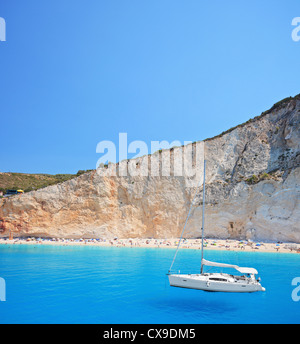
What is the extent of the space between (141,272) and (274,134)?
123 ft

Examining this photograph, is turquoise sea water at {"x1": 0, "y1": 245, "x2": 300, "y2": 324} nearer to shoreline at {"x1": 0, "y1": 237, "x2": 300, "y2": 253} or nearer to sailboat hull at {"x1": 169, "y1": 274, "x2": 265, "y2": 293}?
sailboat hull at {"x1": 169, "y1": 274, "x2": 265, "y2": 293}

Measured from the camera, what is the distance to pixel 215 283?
14.9 m

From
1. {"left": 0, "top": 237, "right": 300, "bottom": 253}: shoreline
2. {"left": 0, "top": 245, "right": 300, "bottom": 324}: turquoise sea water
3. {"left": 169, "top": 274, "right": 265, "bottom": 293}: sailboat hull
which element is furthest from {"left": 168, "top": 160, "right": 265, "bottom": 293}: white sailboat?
{"left": 0, "top": 237, "right": 300, "bottom": 253}: shoreline

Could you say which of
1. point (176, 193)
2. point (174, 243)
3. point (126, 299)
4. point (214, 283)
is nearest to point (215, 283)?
point (214, 283)

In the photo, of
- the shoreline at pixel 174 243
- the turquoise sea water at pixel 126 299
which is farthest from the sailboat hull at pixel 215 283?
the shoreline at pixel 174 243

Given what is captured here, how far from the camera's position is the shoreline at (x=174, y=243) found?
34469 mm

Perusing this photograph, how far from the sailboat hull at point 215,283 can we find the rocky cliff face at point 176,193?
25.7m

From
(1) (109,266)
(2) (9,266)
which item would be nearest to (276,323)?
(1) (109,266)

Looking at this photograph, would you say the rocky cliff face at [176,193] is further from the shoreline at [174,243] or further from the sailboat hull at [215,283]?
the sailboat hull at [215,283]

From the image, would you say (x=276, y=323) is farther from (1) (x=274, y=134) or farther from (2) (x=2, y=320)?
(1) (x=274, y=134)

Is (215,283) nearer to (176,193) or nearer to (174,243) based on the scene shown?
(174,243)

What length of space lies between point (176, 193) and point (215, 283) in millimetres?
33340

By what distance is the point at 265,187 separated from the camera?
4019cm

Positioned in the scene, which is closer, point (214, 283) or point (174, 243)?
point (214, 283)
